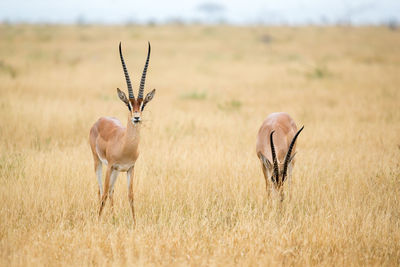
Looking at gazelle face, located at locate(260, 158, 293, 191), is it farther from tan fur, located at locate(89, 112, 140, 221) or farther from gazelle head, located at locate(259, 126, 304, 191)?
tan fur, located at locate(89, 112, 140, 221)

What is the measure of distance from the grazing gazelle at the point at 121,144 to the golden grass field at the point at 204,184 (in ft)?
1.39

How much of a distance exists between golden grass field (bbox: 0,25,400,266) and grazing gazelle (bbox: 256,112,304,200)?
1.08ft

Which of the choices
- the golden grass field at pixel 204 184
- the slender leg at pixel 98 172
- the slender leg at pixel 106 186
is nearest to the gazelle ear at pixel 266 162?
the golden grass field at pixel 204 184

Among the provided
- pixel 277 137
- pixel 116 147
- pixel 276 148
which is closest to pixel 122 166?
pixel 116 147

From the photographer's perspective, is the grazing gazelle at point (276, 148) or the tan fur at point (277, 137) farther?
the tan fur at point (277, 137)

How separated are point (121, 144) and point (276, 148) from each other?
201 cm

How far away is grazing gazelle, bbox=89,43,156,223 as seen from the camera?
4.26 meters

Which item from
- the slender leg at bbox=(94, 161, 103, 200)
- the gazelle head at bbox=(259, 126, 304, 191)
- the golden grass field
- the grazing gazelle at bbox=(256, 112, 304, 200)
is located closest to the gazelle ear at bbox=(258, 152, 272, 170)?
the grazing gazelle at bbox=(256, 112, 304, 200)

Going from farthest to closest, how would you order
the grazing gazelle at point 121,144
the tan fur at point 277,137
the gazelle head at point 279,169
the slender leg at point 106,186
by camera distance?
the tan fur at point 277,137
the slender leg at point 106,186
the gazelle head at point 279,169
the grazing gazelle at point 121,144

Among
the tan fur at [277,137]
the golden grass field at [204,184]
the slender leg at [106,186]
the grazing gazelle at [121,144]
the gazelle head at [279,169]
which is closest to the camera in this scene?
the golden grass field at [204,184]

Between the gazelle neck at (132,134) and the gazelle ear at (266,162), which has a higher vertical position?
the gazelle neck at (132,134)

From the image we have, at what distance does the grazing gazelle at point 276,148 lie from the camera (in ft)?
14.9

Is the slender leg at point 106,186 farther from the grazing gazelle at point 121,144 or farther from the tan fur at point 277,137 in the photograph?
the tan fur at point 277,137

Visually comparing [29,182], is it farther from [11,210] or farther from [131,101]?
[131,101]
